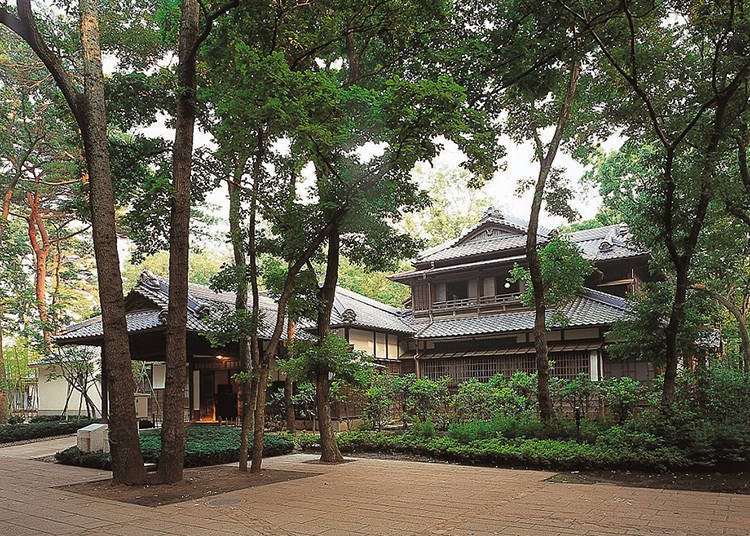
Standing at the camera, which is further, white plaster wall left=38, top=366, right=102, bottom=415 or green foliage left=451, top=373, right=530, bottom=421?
white plaster wall left=38, top=366, right=102, bottom=415

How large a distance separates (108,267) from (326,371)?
4200 millimetres

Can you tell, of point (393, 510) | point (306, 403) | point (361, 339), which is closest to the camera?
point (393, 510)

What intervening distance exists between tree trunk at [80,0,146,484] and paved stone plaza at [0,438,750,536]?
2.89 feet

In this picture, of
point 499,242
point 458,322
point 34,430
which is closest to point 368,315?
point 458,322

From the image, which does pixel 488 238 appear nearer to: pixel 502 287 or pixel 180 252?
A: pixel 502 287

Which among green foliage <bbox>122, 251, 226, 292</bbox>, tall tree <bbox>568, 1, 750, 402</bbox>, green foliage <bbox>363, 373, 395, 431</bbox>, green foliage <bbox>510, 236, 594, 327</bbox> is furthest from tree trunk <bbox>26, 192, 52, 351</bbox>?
tall tree <bbox>568, 1, 750, 402</bbox>

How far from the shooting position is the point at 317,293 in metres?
10.8

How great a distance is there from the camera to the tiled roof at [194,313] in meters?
15.4

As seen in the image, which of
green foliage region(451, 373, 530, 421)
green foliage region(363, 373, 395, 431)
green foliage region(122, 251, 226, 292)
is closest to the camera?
green foliage region(451, 373, 530, 421)

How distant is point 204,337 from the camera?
1570cm

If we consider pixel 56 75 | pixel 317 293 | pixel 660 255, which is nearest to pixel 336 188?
pixel 317 293

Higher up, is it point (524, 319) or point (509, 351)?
point (524, 319)

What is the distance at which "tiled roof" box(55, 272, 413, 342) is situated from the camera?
50.6 feet

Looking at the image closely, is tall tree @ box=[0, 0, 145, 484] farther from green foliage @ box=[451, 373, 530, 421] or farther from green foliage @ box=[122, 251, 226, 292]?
green foliage @ box=[122, 251, 226, 292]
